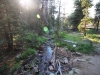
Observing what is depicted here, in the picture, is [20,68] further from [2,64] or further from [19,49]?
[19,49]

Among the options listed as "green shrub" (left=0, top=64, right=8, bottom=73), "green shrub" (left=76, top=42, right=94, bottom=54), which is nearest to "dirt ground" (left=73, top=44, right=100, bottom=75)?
"green shrub" (left=76, top=42, right=94, bottom=54)

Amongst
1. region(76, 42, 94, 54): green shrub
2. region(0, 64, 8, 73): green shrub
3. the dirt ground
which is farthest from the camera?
region(76, 42, 94, 54): green shrub

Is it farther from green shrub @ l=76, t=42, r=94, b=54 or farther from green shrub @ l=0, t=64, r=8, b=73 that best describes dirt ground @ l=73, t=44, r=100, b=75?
green shrub @ l=0, t=64, r=8, b=73

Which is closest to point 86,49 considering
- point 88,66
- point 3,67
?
point 88,66

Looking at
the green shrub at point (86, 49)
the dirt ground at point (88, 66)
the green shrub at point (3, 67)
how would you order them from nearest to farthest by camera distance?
the green shrub at point (3, 67)
the dirt ground at point (88, 66)
the green shrub at point (86, 49)

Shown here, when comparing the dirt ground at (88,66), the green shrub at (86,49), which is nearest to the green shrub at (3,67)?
the dirt ground at (88,66)

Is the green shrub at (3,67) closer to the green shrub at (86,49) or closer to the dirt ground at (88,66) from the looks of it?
the dirt ground at (88,66)

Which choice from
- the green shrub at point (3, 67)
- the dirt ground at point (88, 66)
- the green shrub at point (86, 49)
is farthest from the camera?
the green shrub at point (86, 49)

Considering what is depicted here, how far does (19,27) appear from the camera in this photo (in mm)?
9383

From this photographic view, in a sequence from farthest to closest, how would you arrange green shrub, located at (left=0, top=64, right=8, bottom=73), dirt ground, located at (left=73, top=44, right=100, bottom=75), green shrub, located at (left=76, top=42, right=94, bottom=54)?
green shrub, located at (left=76, top=42, right=94, bottom=54), dirt ground, located at (left=73, top=44, right=100, bottom=75), green shrub, located at (left=0, top=64, right=8, bottom=73)

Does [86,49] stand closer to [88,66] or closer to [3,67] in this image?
[88,66]

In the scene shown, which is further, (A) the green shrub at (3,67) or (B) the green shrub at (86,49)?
(B) the green shrub at (86,49)

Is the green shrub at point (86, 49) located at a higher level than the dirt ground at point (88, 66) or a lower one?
higher

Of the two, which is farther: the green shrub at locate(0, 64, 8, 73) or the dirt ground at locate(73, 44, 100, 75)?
the dirt ground at locate(73, 44, 100, 75)
